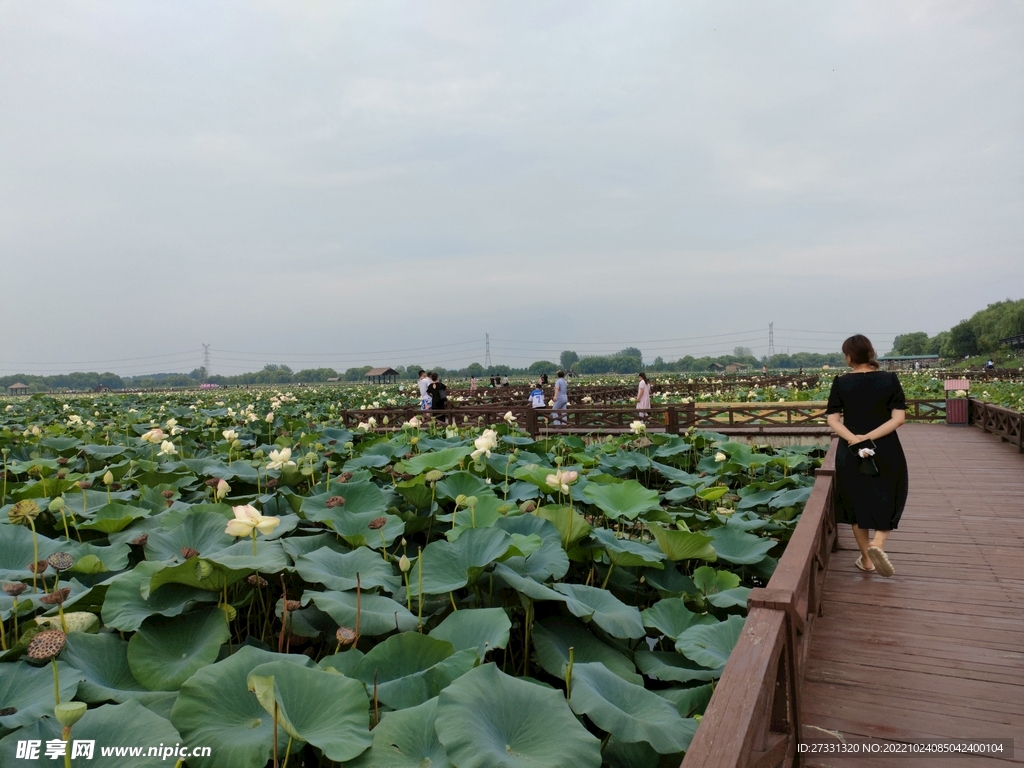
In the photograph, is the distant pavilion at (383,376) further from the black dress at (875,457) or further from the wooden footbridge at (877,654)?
the black dress at (875,457)

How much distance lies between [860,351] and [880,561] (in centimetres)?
108

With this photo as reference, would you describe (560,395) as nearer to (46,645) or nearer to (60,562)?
(60,562)

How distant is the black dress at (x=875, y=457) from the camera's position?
313 centimetres

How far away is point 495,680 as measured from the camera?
4.09ft

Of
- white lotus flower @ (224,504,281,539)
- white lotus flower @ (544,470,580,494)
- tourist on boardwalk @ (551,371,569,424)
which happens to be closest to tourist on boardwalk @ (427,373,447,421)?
tourist on boardwalk @ (551,371,569,424)

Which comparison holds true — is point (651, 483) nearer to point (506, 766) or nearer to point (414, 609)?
point (414, 609)

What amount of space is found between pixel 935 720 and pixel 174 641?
2.21 m

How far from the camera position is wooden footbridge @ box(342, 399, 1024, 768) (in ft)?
4.73

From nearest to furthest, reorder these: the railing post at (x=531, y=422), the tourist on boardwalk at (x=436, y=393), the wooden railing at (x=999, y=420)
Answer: the wooden railing at (x=999, y=420), the railing post at (x=531, y=422), the tourist on boardwalk at (x=436, y=393)

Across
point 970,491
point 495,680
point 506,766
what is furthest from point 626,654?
point 970,491

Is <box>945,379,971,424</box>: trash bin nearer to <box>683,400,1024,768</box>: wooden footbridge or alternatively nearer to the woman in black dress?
<box>683,400,1024,768</box>: wooden footbridge

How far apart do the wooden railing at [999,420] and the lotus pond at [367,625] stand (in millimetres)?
6055

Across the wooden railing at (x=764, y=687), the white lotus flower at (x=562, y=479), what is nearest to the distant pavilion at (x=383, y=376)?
the white lotus flower at (x=562, y=479)

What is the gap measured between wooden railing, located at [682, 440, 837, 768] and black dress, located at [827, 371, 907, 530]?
0.92m
